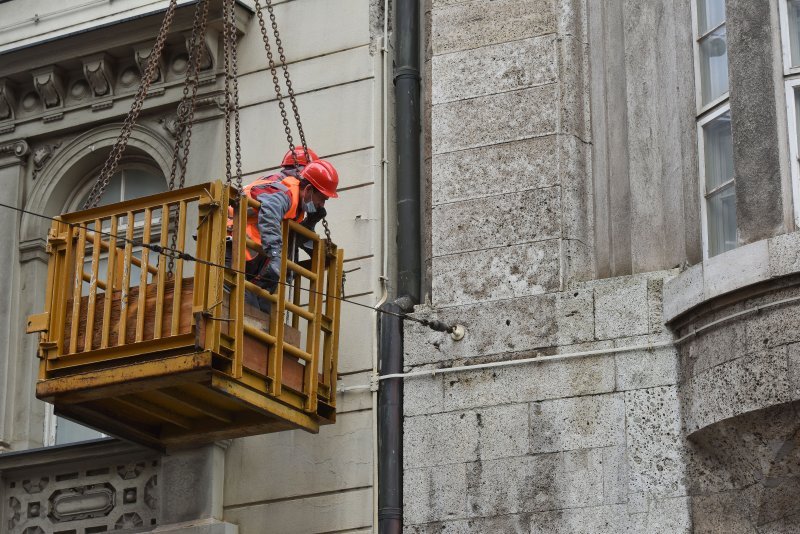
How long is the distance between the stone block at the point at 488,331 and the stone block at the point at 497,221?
0.40 metres

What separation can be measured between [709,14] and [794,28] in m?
0.97

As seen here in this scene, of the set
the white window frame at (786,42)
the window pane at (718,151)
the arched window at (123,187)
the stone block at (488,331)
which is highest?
the arched window at (123,187)

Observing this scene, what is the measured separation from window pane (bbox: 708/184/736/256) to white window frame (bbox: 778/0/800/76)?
94 cm

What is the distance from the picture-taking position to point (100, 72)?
661 inches

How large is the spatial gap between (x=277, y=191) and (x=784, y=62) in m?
3.92

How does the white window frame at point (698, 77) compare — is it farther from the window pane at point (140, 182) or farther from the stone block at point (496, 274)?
the window pane at point (140, 182)

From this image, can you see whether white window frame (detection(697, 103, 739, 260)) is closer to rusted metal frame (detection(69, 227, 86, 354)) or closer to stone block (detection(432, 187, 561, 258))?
stone block (detection(432, 187, 561, 258))

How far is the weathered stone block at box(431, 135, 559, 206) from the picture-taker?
14375mm

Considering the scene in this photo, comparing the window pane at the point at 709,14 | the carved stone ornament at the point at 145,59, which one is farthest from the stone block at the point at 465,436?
the carved stone ornament at the point at 145,59

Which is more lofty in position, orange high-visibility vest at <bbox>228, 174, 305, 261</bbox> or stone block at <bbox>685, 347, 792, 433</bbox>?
orange high-visibility vest at <bbox>228, 174, 305, 261</bbox>

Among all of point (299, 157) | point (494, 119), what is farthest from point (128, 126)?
point (494, 119)

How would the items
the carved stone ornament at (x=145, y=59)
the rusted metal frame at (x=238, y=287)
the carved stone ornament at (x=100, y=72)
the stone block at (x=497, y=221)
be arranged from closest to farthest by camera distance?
the rusted metal frame at (x=238, y=287), the stone block at (x=497, y=221), the carved stone ornament at (x=145, y=59), the carved stone ornament at (x=100, y=72)

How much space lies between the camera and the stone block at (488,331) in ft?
45.9

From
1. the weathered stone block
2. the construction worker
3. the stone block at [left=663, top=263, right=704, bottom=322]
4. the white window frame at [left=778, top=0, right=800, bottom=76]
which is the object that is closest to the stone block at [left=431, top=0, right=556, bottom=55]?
the weathered stone block
